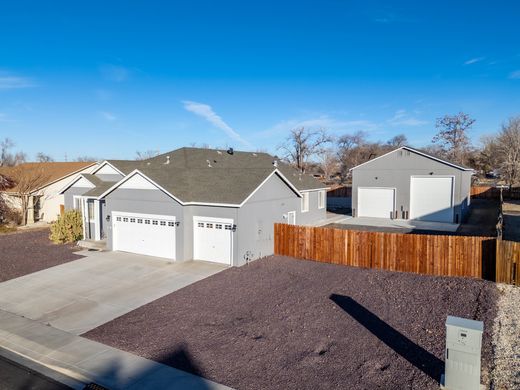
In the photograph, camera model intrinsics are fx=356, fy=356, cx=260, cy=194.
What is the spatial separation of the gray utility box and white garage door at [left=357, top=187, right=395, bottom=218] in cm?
2205

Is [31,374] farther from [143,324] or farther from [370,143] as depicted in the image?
[370,143]

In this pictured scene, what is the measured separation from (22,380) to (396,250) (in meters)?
12.1

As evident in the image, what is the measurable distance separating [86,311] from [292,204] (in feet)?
38.9

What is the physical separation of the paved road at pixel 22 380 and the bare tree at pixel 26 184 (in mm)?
23342

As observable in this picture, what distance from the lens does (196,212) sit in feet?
52.4

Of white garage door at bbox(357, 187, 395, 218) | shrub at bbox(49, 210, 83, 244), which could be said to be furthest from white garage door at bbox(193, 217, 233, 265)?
white garage door at bbox(357, 187, 395, 218)

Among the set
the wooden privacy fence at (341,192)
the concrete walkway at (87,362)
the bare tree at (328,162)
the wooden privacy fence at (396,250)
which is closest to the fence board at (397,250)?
the wooden privacy fence at (396,250)

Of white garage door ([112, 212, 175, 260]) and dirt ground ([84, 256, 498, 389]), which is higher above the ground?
white garage door ([112, 212, 175, 260])

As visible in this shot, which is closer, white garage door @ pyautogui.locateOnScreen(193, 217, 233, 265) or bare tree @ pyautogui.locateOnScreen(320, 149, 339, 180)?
white garage door @ pyautogui.locateOnScreen(193, 217, 233, 265)

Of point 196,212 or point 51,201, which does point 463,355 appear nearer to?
point 196,212

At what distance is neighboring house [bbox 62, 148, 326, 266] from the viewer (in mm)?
15258

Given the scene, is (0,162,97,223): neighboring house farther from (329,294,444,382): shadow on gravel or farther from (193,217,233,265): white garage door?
(329,294,444,382): shadow on gravel

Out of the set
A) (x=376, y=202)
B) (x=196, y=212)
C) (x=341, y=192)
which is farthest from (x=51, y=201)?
(x=341, y=192)

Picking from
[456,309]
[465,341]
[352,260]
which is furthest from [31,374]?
[352,260]
